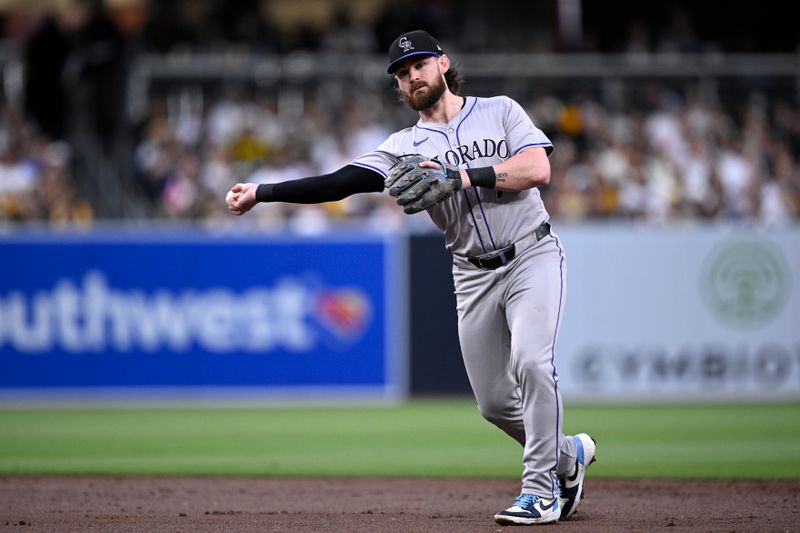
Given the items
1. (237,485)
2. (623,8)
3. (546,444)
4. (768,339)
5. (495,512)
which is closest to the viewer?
(546,444)

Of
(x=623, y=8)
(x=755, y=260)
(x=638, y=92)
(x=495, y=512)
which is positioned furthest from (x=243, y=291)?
(x=623, y=8)

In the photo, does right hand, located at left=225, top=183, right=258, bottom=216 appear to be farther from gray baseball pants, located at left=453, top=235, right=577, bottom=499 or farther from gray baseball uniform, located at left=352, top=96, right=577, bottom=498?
gray baseball pants, located at left=453, top=235, right=577, bottom=499

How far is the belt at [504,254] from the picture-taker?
6281 mm

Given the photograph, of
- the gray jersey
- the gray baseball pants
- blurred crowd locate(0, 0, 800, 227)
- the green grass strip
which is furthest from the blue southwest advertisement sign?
the gray jersey

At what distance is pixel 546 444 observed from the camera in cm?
607

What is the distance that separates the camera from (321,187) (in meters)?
6.30

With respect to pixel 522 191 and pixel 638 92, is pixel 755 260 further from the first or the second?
pixel 522 191

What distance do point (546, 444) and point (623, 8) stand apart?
1666cm

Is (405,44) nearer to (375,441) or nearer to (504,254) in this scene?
(504,254)

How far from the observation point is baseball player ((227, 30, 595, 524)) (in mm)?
6047

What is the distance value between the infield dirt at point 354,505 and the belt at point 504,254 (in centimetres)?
130

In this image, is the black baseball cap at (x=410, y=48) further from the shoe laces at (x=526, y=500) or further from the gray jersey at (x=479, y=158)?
the shoe laces at (x=526, y=500)

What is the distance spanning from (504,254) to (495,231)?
0.13 m

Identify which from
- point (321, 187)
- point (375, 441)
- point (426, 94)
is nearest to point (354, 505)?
point (321, 187)
